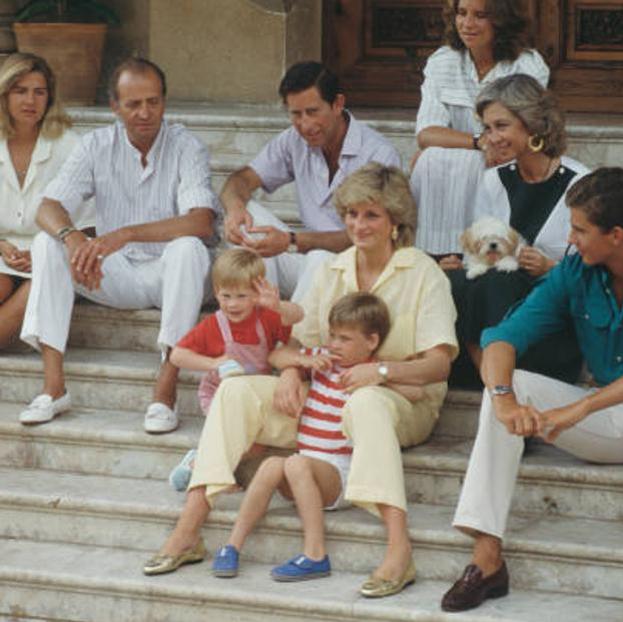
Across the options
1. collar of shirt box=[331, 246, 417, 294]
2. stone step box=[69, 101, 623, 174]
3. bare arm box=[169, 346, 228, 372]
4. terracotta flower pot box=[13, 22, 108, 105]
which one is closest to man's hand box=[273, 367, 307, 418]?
bare arm box=[169, 346, 228, 372]

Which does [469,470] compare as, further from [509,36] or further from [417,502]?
[509,36]

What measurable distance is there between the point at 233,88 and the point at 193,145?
5.47 feet

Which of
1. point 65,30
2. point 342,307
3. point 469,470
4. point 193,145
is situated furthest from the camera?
point 65,30

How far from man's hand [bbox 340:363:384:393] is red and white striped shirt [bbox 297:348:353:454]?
0.16 ft

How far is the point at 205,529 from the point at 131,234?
111 centimetres

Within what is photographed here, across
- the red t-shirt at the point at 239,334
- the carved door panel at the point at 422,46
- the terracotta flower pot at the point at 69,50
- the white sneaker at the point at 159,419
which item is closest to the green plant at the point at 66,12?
the terracotta flower pot at the point at 69,50

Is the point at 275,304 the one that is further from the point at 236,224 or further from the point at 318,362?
the point at 236,224

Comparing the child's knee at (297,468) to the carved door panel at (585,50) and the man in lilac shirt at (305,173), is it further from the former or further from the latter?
the carved door panel at (585,50)

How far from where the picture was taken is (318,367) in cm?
548

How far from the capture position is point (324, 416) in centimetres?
550

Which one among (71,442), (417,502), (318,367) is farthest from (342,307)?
(71,442)

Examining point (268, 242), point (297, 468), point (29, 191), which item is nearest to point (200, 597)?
point (297, 468)

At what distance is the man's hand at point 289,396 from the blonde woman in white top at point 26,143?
1354 mm

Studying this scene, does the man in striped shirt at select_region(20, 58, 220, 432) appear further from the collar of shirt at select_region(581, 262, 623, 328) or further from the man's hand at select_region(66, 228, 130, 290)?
the collar of shirt at select_region(581, 262, 623, 328)
